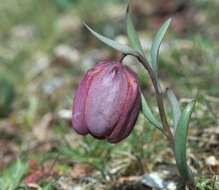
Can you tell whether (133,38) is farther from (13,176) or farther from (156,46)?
(13,176)

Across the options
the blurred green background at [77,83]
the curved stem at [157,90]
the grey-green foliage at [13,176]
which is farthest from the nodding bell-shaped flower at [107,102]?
the grey-green foliage at [13,176]

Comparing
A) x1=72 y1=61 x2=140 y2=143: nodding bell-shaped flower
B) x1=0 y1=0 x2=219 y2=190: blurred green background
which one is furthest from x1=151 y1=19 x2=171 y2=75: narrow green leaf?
x1=0 y1=0 x2=219 y2=190: blurred green background

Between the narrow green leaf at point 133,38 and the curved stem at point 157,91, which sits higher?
the narrow green leaf at point 133,38

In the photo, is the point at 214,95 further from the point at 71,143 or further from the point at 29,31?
the point at 29,31

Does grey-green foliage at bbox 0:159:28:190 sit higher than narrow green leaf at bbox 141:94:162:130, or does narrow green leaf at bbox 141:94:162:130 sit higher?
narrow green leaf at bbox 141:94:162:130

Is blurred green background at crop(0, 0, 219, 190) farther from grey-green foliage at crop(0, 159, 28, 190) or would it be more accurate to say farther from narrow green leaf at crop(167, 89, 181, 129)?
narrow green leaf at crop(167, 89, 181, 129)

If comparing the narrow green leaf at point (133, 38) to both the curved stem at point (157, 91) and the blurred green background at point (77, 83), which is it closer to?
the curved stem at point (157, 91)

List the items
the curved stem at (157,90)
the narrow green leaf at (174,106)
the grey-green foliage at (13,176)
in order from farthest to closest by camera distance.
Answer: the grey-green foliage at (13,176) < the narrow green leaf at (174,106) < the curved stem at (157,90)

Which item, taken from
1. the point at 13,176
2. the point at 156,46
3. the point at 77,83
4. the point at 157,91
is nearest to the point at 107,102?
the point at 157,91
